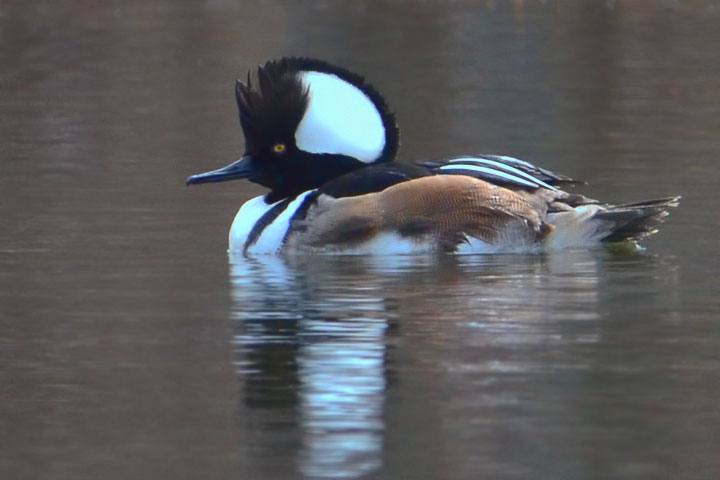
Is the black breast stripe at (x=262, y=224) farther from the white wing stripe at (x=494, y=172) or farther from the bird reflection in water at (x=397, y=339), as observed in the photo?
the white wing stripe at (x=494, y=172)

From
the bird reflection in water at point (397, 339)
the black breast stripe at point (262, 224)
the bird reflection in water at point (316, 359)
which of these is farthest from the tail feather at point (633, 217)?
the black breast stripe at point (262, 224)

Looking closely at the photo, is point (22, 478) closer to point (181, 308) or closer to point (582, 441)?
point (582, 441)

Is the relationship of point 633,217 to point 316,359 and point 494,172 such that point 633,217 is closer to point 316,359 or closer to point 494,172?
point 494,172

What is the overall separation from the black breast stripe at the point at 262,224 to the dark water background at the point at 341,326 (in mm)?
225

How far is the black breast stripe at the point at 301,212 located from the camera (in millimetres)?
10789

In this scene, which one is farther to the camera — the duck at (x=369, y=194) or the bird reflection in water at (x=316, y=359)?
the duck at (x=369, y=194)

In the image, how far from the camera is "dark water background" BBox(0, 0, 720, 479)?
6.60 metres

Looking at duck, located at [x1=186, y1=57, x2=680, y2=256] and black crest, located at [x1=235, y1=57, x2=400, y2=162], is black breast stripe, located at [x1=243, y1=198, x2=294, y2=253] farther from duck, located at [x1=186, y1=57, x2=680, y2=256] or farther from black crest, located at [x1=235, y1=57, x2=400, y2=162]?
black crest, located at [x1=235, y1=57, x2=400, y2=162]

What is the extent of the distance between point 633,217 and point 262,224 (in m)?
2.06

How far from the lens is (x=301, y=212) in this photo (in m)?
10.8

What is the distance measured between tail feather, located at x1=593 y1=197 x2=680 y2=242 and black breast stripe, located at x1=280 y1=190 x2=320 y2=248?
1.56 m

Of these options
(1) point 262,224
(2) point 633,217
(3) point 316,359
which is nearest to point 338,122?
(1) point 262,224

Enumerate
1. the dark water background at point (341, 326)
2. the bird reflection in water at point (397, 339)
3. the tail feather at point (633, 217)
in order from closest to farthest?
the dark water background at point (341, 326)
the bird reflection in water at point (397, 339)
the tail feather at point (633, 217)

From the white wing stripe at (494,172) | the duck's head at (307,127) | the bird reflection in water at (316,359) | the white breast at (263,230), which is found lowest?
the bird reflection in water at (316,359)
